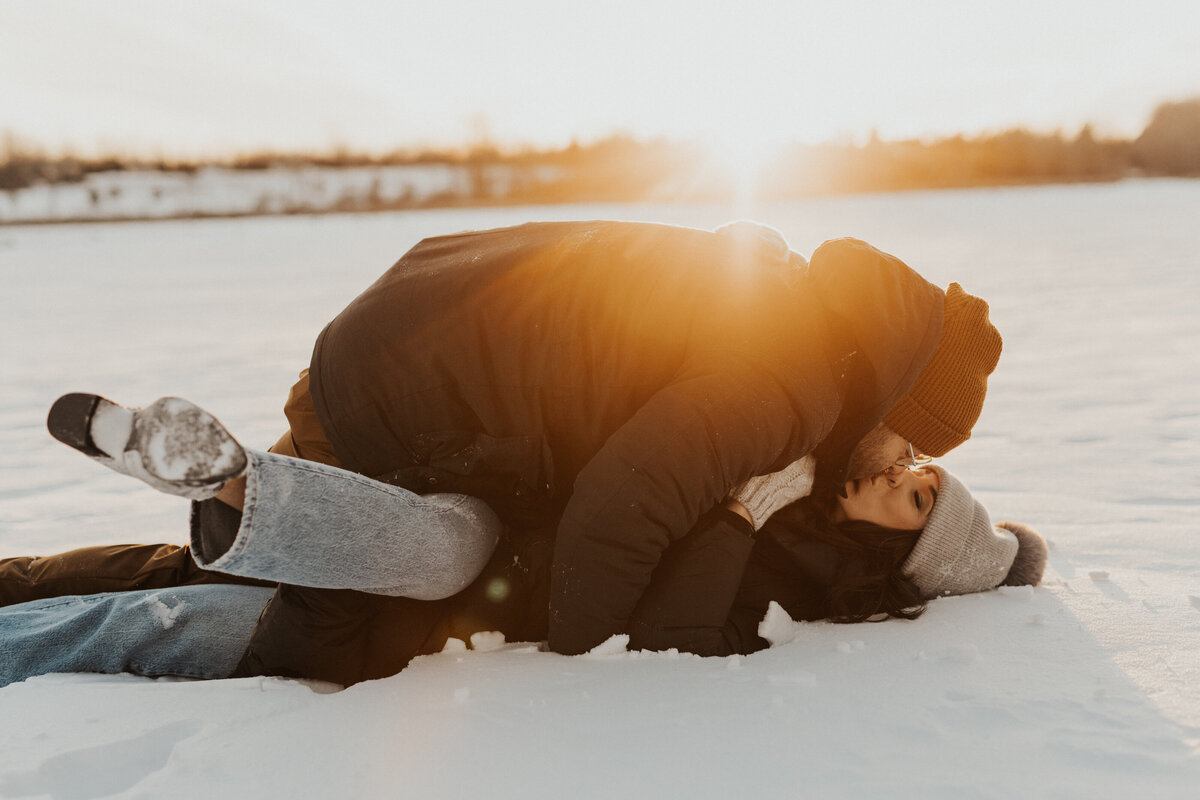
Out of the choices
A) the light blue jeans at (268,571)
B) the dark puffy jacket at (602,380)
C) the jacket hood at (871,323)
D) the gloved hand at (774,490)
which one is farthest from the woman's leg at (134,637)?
the jacket hood at (871,323)

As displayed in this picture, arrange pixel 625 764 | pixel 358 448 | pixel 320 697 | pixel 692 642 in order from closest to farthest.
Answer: pixel 625 764
pixel 320 697
pixel 692 642
pixel 358 448

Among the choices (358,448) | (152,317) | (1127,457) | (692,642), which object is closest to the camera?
(692,642)

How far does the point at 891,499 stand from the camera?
6.81ft

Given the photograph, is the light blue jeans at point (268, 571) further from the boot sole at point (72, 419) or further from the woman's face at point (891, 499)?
the woman's face at point (891, 499)

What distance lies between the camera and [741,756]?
1324 mm

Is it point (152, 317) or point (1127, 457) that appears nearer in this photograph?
point (1127, 457)

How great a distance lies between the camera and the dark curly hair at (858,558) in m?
1.96

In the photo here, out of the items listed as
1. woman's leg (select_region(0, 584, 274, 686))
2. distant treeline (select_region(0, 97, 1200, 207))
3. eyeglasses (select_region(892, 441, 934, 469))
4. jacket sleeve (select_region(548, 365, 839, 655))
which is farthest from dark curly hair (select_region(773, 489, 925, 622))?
distant treeline (select_region(0, 97, 1200, 207))

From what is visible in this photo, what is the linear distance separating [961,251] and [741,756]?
9111mm

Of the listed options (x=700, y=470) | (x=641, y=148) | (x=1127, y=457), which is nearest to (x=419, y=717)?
(x=700, y=470)

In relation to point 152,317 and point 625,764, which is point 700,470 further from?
point 152,317

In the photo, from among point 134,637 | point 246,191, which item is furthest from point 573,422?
point 246,191

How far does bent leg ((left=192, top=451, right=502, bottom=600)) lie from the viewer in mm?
1428

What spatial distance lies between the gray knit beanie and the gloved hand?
0.95 ft
